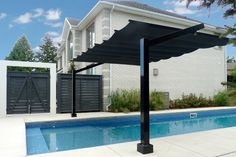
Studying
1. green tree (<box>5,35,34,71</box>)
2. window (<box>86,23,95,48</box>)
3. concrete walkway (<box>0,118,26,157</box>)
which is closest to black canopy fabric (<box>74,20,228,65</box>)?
concrete walkway (<box>0,118,26,157</box>)

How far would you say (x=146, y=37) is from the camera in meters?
6.02

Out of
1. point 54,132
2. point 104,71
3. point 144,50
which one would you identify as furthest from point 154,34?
point 104,71

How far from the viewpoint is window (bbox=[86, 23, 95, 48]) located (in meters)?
15.7

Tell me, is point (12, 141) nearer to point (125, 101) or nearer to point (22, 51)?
point (125, 101)

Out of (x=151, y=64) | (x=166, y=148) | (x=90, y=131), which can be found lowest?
(x=90, y=131)

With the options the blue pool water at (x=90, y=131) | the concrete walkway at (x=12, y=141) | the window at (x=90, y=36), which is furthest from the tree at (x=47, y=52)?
the concrete walkway at (x=12, y=141)

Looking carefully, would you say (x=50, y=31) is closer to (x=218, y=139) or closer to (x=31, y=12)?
(x=31, y=12)

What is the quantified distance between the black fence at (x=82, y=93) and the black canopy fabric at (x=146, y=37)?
410cm

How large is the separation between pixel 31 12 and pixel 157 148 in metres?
47.6

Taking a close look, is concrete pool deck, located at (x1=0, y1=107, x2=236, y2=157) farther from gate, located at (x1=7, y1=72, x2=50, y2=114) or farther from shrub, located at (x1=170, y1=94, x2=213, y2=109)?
shrub, located at (x1=170, y1=94, x2=213, y2=109)

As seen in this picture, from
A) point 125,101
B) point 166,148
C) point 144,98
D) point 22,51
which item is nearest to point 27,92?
point 125,101

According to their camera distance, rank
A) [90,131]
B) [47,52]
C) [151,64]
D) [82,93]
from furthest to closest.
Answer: [47,52]
[151,64]
[82,93]
[90,131]

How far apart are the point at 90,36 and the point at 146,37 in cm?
1065

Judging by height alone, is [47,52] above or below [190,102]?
above
